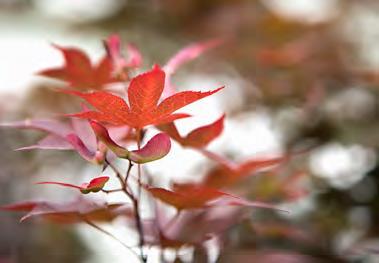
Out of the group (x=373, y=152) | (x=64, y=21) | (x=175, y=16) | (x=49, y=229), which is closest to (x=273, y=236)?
(x=373, y=152)

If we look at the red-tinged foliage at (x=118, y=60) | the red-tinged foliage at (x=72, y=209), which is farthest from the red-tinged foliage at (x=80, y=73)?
the red-tinged foliage at (x=72, y=209)

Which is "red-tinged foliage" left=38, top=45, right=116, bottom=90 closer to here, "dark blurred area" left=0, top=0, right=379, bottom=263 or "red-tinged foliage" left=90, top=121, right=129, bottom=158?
"dark blurred area" left=0, top=0, right=379, bottom=263

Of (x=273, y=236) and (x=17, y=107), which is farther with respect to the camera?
(x=17, y=107)

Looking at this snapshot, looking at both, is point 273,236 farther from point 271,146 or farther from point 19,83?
point 19,83

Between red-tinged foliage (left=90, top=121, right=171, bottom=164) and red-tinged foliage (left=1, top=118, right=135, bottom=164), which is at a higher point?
red-tinged foliage (left=1, top=118, right=135, bottom=164)

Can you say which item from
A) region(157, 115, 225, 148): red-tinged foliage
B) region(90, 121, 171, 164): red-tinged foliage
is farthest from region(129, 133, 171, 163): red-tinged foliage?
region(157, 115, 225, 148): red-tinged foliage

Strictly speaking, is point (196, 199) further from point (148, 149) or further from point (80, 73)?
point (80, 73)

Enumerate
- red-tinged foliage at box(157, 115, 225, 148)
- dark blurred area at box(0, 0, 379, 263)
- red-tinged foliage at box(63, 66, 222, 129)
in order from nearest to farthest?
red-tinged foliage at box(63, 66, 222, 129)
red-tinged foliage at box(157, 115, 225, 148)
dark blurred area at box(0, 0, 379, 263)
